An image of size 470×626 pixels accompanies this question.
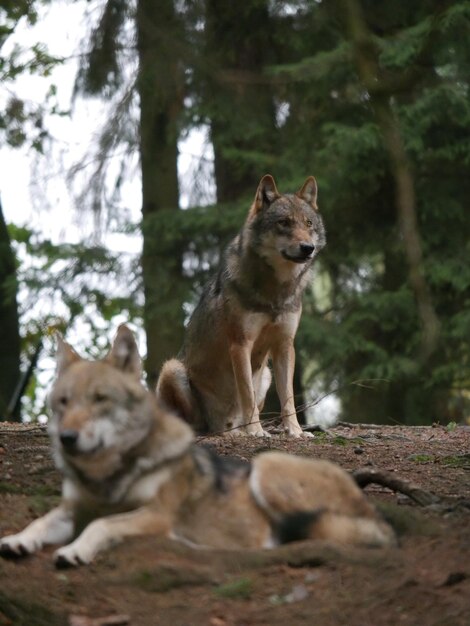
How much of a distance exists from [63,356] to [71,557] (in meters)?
1.20

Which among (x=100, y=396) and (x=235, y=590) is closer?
(x=235, y=590)

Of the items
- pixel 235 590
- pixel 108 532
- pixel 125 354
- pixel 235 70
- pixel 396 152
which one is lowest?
pixel 235 590

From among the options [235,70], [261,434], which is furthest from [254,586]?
[261,434]

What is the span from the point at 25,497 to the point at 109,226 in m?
1.77

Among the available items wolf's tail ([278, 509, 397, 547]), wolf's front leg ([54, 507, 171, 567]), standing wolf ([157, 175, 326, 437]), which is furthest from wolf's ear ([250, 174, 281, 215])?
wolf's front leg ([54, 507, 171, 567])

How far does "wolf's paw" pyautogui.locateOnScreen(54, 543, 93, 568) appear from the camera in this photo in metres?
5.23

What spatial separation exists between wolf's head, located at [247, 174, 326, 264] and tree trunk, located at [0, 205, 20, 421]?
768 centimetres

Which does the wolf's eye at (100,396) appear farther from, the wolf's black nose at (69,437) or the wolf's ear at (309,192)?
the wolf's ear at (309,192)

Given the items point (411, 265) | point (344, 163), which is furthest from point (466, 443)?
point (344, 163)

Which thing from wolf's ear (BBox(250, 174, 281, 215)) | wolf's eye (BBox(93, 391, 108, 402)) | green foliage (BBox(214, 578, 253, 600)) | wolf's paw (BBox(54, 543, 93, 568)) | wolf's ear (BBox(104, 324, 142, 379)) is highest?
wolf's ear (BBox(250, 174, 281, 215))

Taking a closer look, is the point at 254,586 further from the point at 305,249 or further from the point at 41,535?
the point at 305,249

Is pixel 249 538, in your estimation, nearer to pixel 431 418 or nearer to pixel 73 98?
pixel 73 98

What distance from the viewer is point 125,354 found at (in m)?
5.84

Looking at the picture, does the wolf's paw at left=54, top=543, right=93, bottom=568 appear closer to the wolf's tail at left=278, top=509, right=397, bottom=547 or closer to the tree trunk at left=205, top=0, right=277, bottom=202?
the wolf's tail at left=278, top=509, right=397, bottom=547
